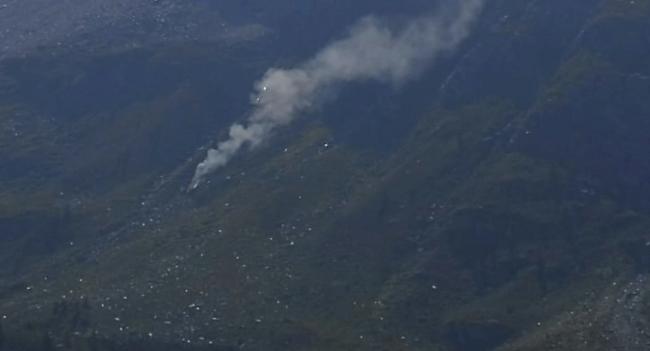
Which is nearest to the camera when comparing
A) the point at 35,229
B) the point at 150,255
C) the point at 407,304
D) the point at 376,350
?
the point at 376,350

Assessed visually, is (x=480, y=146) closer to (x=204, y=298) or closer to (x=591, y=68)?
(x=591, y=68)

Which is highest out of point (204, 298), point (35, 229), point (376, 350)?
point (35, 229)

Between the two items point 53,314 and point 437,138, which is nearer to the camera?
point 53,314

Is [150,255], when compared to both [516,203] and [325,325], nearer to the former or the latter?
[325,325]

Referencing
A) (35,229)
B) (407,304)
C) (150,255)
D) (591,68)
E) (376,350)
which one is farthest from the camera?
(591,68)

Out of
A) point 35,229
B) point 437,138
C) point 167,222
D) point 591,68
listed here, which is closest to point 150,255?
point 167,222

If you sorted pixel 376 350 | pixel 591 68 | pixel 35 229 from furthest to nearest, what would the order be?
pixel 591 68 → pixel 35 229 → pixel 376 350

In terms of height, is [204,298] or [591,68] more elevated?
[591,68]

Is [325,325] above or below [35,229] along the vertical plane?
below

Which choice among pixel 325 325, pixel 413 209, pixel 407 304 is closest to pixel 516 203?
pixel 413 209
